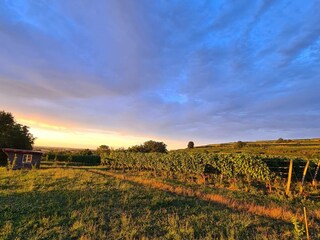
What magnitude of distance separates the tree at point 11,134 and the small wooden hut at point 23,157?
28.8 ft

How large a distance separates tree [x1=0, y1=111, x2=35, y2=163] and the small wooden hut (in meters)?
8.77

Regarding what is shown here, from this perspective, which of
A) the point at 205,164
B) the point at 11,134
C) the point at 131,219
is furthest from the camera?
the point at 11,134

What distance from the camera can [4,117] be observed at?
131ft

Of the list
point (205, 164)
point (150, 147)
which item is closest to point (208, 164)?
point (205, 164)

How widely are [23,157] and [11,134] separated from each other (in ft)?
35.2

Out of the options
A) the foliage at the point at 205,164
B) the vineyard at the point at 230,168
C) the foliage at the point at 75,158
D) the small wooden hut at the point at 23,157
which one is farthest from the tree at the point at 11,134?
the vineyard at the point at 230,168

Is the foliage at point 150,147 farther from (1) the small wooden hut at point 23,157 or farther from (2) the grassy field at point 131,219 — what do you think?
(2) the grassy field at point 131,219

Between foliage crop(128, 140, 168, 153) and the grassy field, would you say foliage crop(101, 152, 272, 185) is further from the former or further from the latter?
foliage crop(128, 140, 168, 153)

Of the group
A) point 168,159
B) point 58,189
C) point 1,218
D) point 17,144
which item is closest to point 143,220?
point 1,218

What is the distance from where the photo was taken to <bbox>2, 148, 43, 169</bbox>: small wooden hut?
3000 centimetres

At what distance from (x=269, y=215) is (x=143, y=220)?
4.80 m

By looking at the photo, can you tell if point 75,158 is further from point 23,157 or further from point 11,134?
point 23,157

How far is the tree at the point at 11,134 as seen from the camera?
38031 mm

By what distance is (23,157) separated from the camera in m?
30.9
